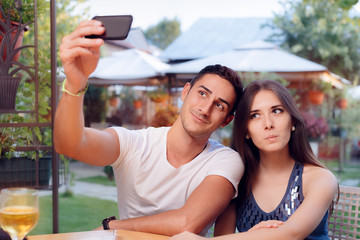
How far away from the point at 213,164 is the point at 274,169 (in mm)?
288

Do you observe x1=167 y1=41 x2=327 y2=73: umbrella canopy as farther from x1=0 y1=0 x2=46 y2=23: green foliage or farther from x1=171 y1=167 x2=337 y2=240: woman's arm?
x1=171 y1=167 x2=337 y2=240: woman's arm

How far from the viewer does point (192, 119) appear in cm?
194

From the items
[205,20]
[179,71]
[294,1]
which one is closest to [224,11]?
[205,20]

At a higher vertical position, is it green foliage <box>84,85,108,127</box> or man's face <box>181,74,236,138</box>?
man's face <box>181,74,236,138</box>

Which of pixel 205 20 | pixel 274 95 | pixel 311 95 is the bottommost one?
pixel 311 95

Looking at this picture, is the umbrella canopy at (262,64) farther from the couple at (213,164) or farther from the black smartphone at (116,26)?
the black smartphone at (116,26)

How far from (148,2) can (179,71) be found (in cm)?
1831

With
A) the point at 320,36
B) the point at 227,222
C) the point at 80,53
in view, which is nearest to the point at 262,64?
the point at 227,222

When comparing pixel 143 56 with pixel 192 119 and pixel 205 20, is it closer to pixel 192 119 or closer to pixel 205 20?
pixel 192 119

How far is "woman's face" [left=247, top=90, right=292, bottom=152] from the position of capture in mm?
1806

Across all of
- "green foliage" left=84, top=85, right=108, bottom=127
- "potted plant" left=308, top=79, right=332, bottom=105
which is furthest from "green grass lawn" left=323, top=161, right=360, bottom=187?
"green foliage" left=84, top=85, right=108, bottom=127

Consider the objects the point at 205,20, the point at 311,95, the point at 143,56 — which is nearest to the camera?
the point at 143,56

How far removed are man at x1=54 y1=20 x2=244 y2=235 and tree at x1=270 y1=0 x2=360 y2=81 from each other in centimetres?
1280

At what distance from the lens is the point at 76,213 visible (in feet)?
17.0
